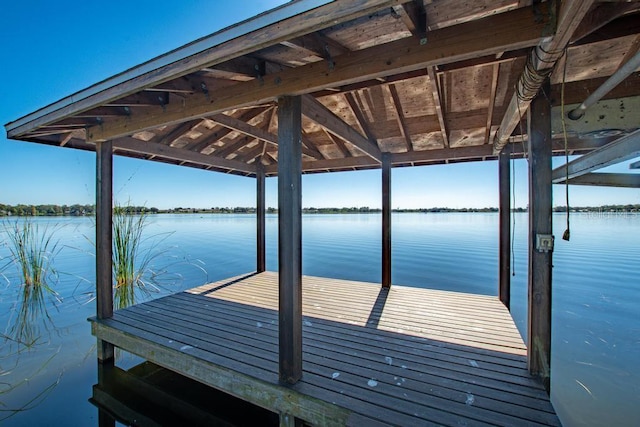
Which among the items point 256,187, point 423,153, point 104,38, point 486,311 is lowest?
point 486,311

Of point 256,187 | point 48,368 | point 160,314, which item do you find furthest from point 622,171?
point 48,368

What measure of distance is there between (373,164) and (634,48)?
312cm

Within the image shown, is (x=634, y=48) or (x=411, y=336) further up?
(x=634, y=48)

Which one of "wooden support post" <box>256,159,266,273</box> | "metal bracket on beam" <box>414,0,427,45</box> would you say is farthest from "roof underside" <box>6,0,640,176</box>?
→ "wooden support post" <box>256,159,266,273</box>

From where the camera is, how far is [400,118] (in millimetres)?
3287

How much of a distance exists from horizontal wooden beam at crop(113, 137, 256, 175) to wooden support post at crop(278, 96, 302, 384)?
2.58 metres

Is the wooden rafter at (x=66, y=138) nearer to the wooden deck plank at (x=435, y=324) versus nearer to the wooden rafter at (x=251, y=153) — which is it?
the wooden rafter at (x=251, y=153)

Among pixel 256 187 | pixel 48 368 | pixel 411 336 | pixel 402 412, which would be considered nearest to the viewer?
pixel 402 412

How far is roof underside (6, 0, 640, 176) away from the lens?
1327mm

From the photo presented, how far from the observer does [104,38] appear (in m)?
4.85

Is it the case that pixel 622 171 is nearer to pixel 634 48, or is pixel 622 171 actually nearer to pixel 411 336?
pixel 634 48

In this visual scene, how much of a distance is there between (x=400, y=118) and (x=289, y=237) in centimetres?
234

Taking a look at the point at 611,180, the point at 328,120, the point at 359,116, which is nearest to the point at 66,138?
the point at 328,120

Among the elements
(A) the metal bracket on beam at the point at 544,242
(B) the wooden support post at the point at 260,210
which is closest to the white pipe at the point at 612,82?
(A) the metal bracket on beam at the point at 544,242
